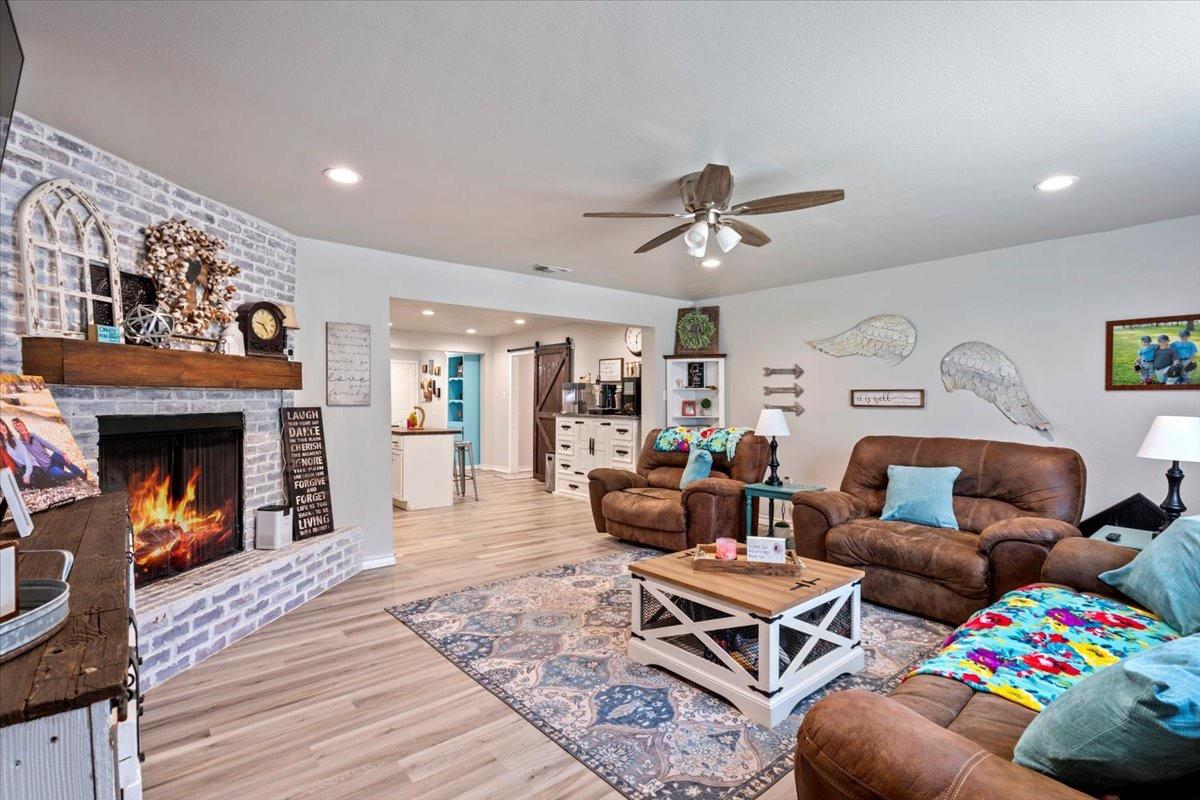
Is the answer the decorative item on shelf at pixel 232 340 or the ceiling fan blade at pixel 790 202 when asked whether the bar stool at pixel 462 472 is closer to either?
the decorative item on shelf at pixel 232 340

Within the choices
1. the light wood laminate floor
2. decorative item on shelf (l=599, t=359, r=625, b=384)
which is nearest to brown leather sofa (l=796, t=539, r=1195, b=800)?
the light wood laminate floor

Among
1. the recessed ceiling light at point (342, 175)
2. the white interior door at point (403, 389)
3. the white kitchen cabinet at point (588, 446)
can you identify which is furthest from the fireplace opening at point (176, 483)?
the white interior door at point (403, 389)

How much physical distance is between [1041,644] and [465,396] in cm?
902

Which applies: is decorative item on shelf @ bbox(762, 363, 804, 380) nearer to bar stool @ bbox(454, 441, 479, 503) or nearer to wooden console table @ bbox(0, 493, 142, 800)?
bar stool @ bbox(454, 441, 479, 503)

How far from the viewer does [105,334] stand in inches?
97.5

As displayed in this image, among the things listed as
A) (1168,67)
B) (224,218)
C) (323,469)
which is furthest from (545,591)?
(1168,67)

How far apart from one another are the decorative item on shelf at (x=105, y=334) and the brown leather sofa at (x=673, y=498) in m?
3.39

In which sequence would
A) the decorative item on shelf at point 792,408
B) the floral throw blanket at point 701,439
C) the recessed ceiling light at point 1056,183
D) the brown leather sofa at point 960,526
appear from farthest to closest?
the decorative item on shelf at point 792,408 → the floral throw blanket at point 701,439 → the brown leather sofa at point 960,526 → the recessed ceiling light at point 1056,183

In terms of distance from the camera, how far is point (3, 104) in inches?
57.7

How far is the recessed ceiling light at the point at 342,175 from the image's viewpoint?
269cm

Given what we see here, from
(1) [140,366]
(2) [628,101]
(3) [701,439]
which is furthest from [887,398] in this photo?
(1) [140,366]

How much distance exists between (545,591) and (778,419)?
7.73 ft

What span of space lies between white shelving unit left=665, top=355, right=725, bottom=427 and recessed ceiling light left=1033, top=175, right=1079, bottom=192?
3.30 meters

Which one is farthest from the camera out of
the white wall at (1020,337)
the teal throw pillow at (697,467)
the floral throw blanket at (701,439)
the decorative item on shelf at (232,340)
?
the floral throw blanket at (701,439)
